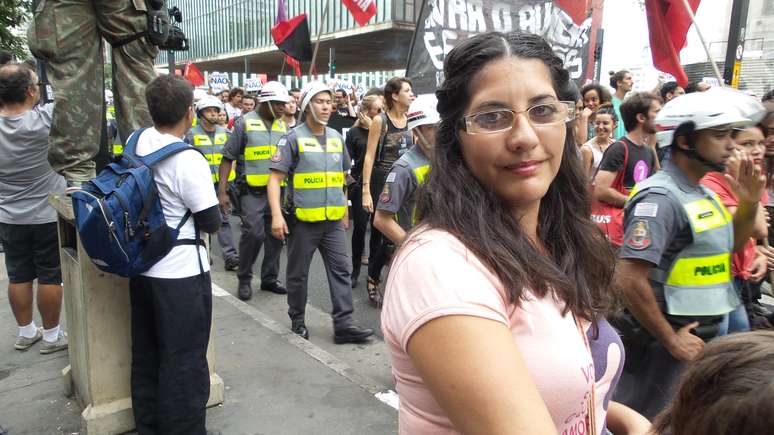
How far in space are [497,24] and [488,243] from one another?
15.0 ft

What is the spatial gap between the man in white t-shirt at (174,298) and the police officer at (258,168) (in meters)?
3.02

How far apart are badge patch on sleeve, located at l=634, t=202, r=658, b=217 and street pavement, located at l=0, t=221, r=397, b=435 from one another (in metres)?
1.67

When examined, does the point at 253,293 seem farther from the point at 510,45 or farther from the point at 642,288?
the point at 510,45

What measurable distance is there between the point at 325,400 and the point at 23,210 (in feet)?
7.83

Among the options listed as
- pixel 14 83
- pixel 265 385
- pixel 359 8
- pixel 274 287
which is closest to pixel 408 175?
pixel 265 385

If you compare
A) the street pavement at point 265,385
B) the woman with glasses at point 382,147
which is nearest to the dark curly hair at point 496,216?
the street pavement at point 265,385

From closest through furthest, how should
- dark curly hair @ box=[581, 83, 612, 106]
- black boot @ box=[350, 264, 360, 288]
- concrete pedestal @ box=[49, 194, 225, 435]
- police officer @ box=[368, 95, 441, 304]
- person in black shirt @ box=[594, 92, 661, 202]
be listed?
1. concrete pedestal @ box=[49, 194, 225, 435]
2. police officer @ box=[368, 95, 441, 304]
3. person in black shirt @ box=[594, 92, 661, 202]
4. black boot @ box=[350, 264, 360, 288]
5. dark curly hair @ box=[581, 83, 612, 106]

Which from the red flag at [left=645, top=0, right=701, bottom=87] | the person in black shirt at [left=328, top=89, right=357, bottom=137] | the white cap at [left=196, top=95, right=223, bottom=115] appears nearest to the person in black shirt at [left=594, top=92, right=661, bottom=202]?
the red flag at [left=645, top=0, right=701, bottom=87]

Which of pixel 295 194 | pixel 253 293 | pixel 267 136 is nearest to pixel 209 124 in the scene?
pixel 267 136

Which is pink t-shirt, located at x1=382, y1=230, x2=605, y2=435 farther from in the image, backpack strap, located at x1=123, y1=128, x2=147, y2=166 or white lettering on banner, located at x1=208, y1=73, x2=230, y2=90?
white lettering on banner, located at x1=208, y1=73, x2=230, y2=90

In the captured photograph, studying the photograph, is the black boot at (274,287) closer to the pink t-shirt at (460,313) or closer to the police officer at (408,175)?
the police officer at (408,175)

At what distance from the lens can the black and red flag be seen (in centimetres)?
1098

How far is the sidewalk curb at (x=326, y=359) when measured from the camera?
3502mm

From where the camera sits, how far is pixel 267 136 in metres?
6.22
